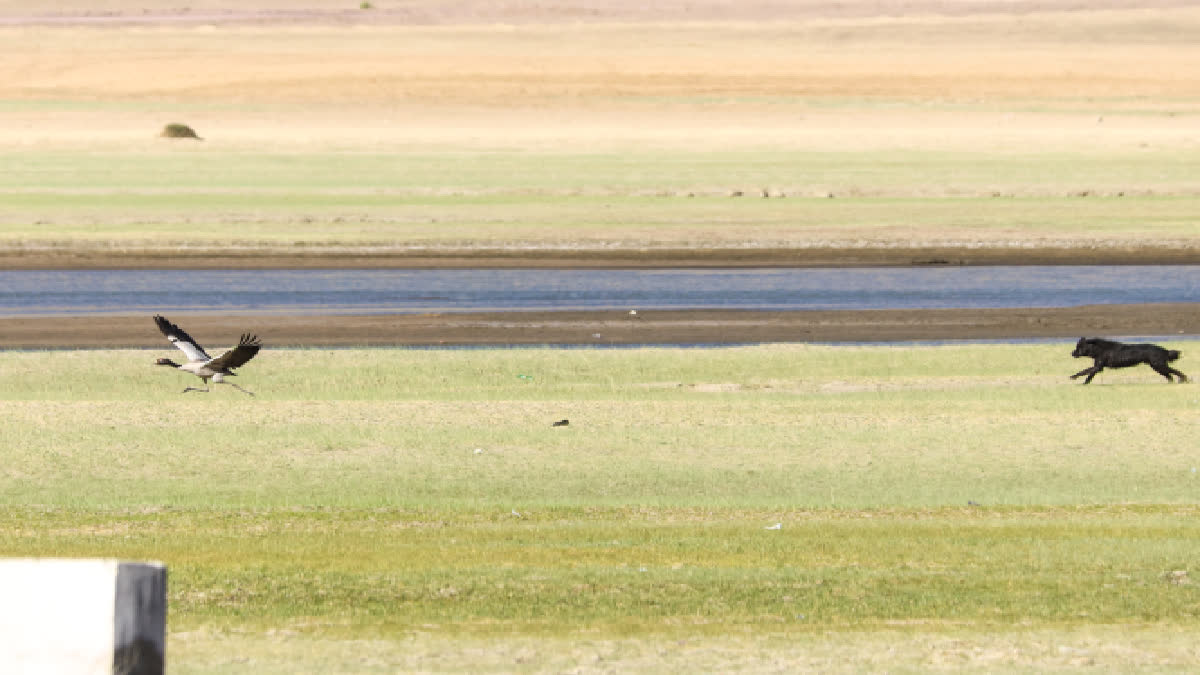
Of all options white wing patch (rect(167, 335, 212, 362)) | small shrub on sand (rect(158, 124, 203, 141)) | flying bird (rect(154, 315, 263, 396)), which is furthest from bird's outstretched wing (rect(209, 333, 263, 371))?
small shrub on sand (rect(158, 124, 203, 141))

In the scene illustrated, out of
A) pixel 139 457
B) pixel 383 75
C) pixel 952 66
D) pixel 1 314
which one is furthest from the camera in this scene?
pixel 952 66

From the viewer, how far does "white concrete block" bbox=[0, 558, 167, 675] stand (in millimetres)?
4637

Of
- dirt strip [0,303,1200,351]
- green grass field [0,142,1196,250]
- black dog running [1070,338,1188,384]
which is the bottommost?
black dog running [1070,338,1188,384]

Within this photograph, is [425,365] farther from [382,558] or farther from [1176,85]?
[1176,85]

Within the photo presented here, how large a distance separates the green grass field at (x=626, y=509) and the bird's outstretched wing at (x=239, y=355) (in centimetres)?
54

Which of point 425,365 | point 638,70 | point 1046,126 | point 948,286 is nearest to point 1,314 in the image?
point 425,365

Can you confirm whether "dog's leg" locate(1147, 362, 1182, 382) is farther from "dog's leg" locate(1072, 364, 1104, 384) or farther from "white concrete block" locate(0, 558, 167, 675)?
"white concrete block" locate(0, 558, 167, 675)

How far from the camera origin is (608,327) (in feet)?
89.6

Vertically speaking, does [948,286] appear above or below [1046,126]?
below

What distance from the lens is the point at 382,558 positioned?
10.8m

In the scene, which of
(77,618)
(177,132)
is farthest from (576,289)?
(177,132)

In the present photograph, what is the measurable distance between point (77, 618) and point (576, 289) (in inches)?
1088

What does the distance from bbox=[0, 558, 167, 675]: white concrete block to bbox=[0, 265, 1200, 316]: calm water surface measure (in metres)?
24.5

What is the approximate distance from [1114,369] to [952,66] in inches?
3641
